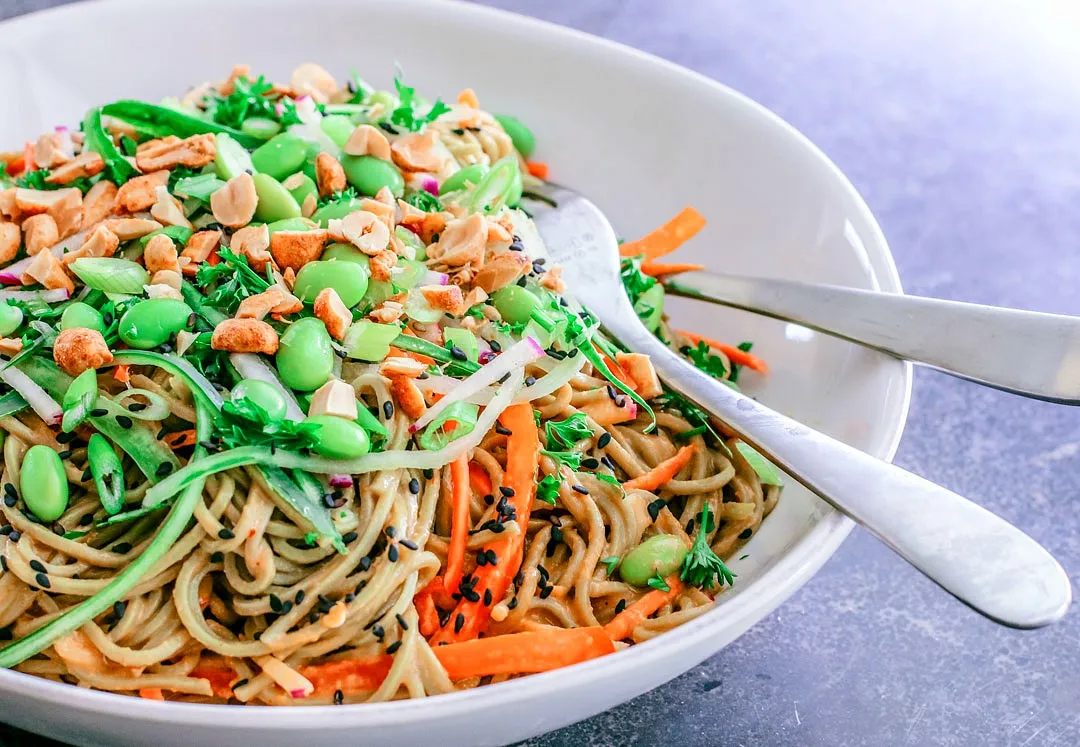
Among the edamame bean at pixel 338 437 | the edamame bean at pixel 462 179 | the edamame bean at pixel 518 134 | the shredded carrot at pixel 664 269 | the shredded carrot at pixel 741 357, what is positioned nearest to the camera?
the edamame bean at pixel 338 437

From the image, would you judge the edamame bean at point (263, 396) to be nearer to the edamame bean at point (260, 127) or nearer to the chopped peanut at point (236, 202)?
the chopped peanut at point (236, 202)

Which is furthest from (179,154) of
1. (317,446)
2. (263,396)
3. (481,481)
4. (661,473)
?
(661,473)

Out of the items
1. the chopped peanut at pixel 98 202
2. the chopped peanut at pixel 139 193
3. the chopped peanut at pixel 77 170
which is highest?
the chopped peanut at pixel 139 193

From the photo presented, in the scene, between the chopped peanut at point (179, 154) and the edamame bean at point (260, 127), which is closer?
the chopped peanut at point (179, 154)

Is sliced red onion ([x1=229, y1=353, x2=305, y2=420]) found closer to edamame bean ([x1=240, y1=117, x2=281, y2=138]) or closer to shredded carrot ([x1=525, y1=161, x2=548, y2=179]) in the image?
edamame bean ([x1=240, y1=117, x2=281, y2=138])

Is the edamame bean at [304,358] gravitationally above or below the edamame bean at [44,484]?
above

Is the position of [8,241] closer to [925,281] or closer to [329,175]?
[329,175]

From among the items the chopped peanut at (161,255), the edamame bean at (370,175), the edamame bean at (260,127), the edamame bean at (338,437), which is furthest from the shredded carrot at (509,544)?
the edamame bean at (260,127)
